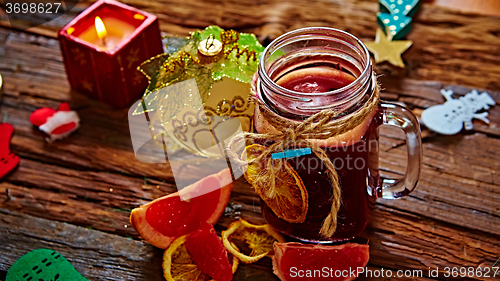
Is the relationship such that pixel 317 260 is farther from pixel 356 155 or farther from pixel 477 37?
pixel 477 37

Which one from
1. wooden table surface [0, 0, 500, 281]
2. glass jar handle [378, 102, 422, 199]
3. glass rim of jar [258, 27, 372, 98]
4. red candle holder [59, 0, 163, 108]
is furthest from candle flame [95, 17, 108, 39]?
glass jar handle [378, 102, 422, 199]

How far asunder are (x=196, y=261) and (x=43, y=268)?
371 mm

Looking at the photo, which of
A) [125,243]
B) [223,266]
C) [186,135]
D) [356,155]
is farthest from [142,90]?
[356,155]

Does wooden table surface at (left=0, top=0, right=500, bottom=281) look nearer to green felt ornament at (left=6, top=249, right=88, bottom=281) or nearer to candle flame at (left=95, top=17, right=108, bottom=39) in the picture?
green felt ornament at (left=6, top=249, right=88, bottom=281)

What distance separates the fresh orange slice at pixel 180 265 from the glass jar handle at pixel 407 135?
43 centimetres

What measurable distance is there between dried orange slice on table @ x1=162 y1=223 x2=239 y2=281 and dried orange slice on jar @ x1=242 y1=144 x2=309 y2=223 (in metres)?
0.17

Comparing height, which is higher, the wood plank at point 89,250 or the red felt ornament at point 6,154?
the red felt ornament at point 6,154

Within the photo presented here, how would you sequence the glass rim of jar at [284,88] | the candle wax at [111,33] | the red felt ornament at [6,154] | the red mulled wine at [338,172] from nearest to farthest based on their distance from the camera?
the glass rim of jar at [284,88]
the red mulled wine at [338,172]
the red felt ornament at [6,154]
the candle wax at [111,33]

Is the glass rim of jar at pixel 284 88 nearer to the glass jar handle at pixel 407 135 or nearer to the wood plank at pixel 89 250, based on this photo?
the glass jar handle at pixel 407 135

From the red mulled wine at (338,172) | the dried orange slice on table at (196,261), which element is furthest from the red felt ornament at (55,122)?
the red mulled wine at (338,172)

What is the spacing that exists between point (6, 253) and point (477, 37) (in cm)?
155

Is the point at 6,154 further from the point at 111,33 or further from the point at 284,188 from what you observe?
the point at 284,188

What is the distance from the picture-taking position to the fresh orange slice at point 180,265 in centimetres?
112

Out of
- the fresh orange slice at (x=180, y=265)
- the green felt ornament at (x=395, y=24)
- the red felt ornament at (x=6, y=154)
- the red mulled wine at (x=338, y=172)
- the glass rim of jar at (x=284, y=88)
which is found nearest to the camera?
the glass rim of jar at (x=284, y=88)
